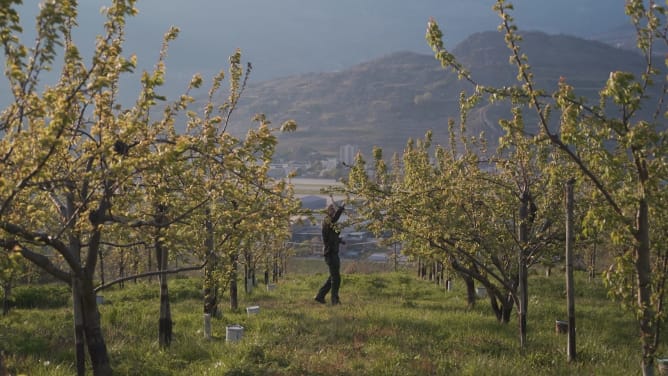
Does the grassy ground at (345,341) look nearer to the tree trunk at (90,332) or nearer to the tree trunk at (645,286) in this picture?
the tree trunk at (90,332)

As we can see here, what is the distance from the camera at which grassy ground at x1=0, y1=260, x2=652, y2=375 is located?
8.90 m

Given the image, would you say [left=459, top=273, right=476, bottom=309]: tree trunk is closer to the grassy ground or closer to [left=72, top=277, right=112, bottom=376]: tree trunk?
the grassy ground

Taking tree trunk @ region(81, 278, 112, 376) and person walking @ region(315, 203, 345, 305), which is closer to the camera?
tree trunk @ region(81, 278, 112, 376)

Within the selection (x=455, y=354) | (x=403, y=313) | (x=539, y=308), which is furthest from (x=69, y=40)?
(x=539, y=308)

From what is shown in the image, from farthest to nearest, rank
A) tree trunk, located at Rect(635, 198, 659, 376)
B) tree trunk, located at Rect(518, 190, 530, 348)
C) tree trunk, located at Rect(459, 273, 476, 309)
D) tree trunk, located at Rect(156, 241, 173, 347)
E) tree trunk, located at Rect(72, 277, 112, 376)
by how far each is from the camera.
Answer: tree trunk, located at Rect(459, 273, 476, 309) < tree trunk, located at Rect(518, 190, 530, 348) < tree trunk, located at Rect(156, 241, 173, 347) < tree trunk, located at Rect(72, 277, 112, 376) < tree trunk, located at Rect(635, 198, 659, 376)

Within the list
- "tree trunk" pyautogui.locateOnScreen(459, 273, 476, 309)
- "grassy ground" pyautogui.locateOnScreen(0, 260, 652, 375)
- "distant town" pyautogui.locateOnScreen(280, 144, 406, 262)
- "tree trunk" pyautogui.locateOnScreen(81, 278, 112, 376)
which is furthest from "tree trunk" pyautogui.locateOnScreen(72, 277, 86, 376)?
"tree trunk" pyautogui.locateOnScreen(459, 273, 476, 309)

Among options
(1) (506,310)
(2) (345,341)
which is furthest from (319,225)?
(2) (345,341)

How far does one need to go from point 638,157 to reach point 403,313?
27.7 feet

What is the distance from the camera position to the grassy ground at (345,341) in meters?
8.90

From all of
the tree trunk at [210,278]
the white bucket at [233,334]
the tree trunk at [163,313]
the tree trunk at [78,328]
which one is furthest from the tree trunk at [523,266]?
the tree trunk at [78,328]

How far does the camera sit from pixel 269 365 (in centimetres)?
896

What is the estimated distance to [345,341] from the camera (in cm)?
1095

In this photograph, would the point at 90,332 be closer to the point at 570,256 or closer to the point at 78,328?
the point at 78,328

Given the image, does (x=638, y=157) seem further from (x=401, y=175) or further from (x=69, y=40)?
(x=401, y=175)
